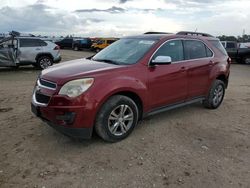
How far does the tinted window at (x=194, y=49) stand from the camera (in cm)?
604

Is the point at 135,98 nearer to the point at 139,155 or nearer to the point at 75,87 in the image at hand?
the point at 139,155

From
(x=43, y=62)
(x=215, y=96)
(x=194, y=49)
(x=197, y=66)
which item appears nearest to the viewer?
(x=197, y=66)

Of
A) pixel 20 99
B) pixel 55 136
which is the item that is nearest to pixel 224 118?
pixel 55 136

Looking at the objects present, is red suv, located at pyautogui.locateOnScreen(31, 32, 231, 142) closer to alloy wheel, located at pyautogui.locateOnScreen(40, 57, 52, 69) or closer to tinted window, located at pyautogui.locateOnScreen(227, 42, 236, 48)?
alloy wheel, located at pyautogui.locateOnScreen(40, 57, 52, 69)

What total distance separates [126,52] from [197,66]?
62.6 inches

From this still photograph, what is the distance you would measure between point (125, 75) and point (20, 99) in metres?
3.99

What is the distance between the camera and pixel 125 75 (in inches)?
187

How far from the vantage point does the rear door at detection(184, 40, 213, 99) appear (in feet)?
19.6

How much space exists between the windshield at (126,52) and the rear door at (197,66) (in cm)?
100

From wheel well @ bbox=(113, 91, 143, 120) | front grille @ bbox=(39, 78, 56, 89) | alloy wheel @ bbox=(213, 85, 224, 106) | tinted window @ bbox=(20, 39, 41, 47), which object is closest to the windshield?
wheel well @ bbox=(113, 91, 143, 120)

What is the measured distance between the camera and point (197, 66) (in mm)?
6105

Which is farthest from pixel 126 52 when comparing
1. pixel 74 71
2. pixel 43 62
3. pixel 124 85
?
pixel 43 62

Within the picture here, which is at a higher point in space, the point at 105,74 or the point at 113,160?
the point at 105,74

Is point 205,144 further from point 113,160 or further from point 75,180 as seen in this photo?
point 75,180
